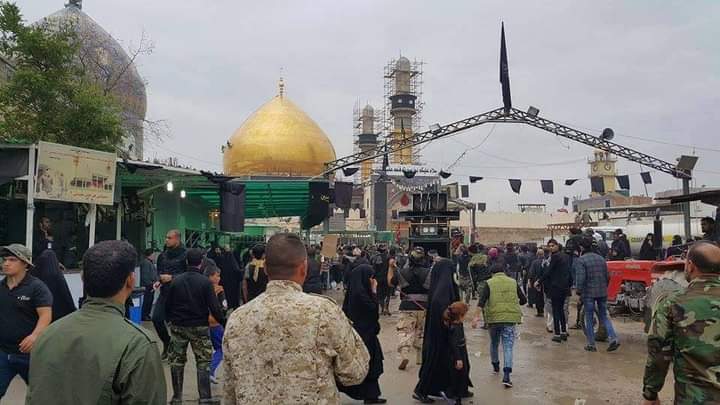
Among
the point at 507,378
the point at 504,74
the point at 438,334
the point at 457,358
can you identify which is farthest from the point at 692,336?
the point at 504,74


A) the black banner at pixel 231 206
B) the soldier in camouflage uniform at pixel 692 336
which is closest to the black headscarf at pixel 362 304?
the soldier in camouflage uniform at pixel 692 336

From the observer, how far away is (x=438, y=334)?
6145mm

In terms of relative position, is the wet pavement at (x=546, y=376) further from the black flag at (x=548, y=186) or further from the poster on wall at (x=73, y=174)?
the black flag at (x=548, y=186)

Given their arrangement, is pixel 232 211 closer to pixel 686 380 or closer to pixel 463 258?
pixel 463 258

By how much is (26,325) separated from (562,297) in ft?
27.0

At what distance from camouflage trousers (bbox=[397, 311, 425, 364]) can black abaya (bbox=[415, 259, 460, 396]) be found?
49.6 inches

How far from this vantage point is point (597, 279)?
917 cm

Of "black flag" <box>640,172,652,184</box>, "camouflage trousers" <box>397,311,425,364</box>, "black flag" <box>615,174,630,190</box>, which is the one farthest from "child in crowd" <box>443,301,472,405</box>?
"black flag" <box>615,174,630,190</box>

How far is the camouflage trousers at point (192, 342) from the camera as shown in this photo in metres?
5.77

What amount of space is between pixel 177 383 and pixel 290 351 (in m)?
4.10

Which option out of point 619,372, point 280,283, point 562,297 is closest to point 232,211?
point 562,297

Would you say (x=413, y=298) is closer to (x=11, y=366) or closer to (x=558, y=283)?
(x=558, y=283)

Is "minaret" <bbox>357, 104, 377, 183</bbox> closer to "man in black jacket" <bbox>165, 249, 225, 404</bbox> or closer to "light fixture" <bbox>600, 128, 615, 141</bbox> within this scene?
"light fixture" <bbox>600, 128, 615, 141</bbox>

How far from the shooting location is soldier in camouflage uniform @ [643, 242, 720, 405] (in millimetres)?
3109
